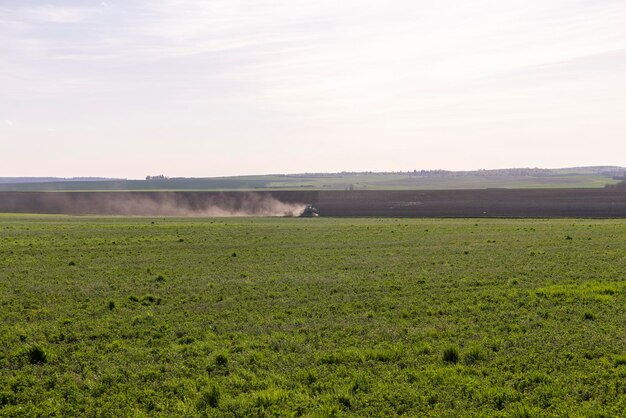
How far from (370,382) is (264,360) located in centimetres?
276

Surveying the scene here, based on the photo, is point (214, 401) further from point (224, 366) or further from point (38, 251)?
point (38, 251)

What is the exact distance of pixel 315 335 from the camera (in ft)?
50.4

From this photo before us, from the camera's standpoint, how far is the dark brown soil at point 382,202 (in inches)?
3254

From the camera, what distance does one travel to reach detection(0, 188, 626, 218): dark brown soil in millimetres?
82662

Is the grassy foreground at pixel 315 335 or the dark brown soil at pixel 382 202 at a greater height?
the dark brown soil at pixel 382 202

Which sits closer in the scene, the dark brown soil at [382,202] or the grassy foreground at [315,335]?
the grassy foreground at [315,335]

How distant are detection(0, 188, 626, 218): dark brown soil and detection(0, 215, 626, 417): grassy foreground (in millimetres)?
55121

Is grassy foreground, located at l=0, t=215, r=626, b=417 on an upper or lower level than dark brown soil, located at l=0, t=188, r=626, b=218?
lower

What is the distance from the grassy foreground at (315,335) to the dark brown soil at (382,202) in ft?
181

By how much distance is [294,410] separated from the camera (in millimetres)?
10617

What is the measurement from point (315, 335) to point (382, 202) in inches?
3304

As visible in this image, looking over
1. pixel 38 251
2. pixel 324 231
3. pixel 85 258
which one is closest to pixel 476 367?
pixel 85 258

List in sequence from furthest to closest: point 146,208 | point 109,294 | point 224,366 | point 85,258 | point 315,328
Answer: point 146,208 < point 85,258 < point 109,294 < point 315,328 < point 224,366

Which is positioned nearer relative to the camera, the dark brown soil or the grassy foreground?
the grassy foreground
